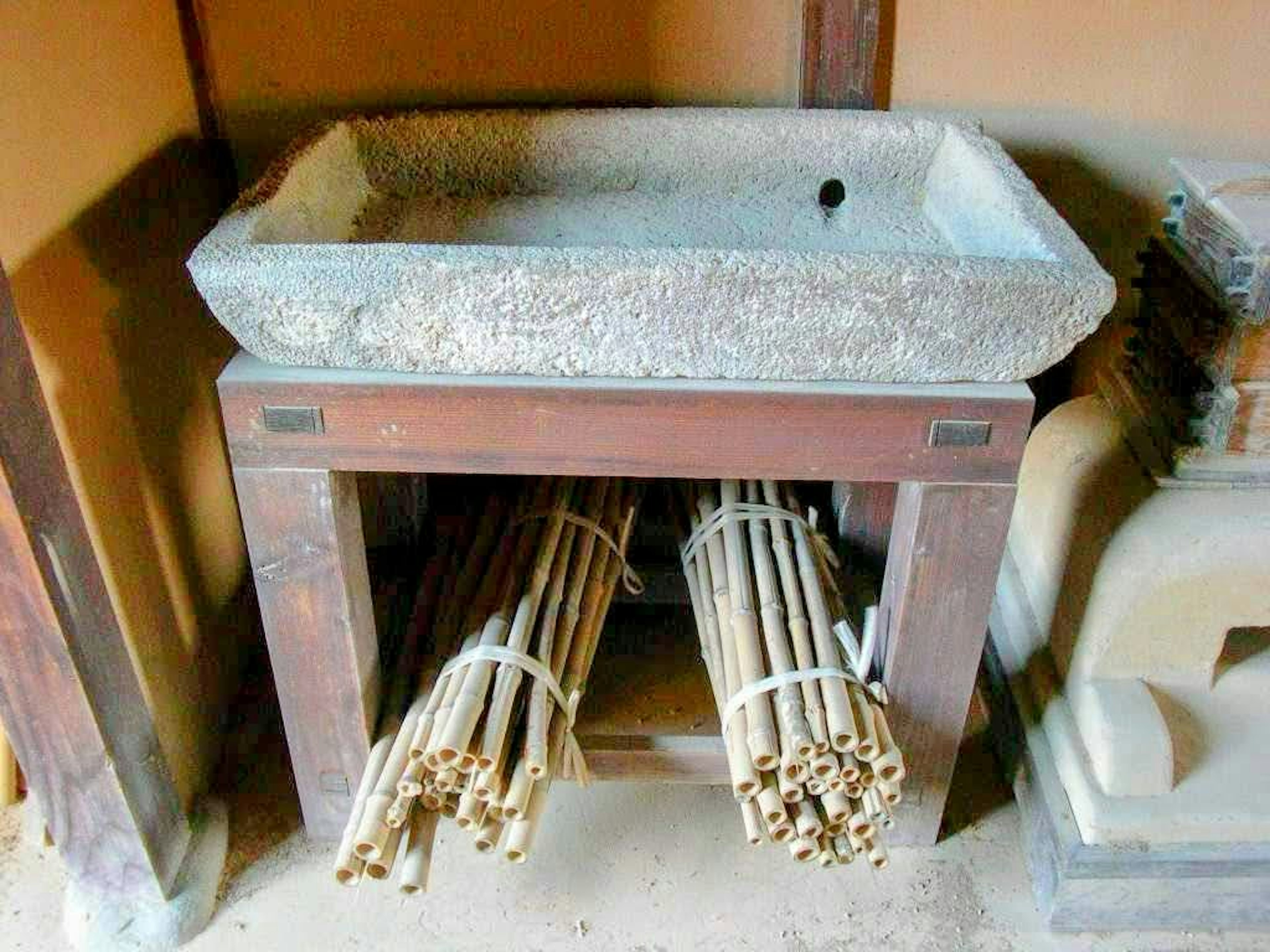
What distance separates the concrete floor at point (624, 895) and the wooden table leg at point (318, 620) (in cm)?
14

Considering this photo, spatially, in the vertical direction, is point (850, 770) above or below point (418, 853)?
above

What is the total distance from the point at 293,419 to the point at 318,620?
0.33 meters

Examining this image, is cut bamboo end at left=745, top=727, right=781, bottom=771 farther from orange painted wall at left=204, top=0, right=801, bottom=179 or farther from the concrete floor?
orange painted wall at left=204, top=0, right=801, bottom=179

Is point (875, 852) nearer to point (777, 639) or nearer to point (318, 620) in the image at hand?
point (777, 639)

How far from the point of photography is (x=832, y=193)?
1.91 m

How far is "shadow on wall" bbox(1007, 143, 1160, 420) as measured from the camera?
1990 mm

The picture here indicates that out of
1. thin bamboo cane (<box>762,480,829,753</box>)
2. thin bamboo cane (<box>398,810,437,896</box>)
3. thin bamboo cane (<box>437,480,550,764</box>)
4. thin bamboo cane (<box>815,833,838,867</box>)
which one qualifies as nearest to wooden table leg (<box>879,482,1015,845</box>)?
thin bamboo cane (<box>762,480,829,753</box>)

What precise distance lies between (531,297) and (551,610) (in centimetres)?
63

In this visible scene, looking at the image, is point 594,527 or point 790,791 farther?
point 594,527

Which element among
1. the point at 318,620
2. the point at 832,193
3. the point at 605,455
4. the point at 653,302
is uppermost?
the point at 653,302

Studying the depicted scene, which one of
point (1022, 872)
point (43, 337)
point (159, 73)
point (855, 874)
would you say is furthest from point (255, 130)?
point (1022, 872)

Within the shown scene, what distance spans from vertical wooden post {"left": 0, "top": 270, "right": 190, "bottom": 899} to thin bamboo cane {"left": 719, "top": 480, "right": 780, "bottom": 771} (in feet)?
2.85

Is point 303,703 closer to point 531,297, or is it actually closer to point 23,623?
point 23,623

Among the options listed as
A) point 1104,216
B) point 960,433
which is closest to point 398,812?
point 960,433
